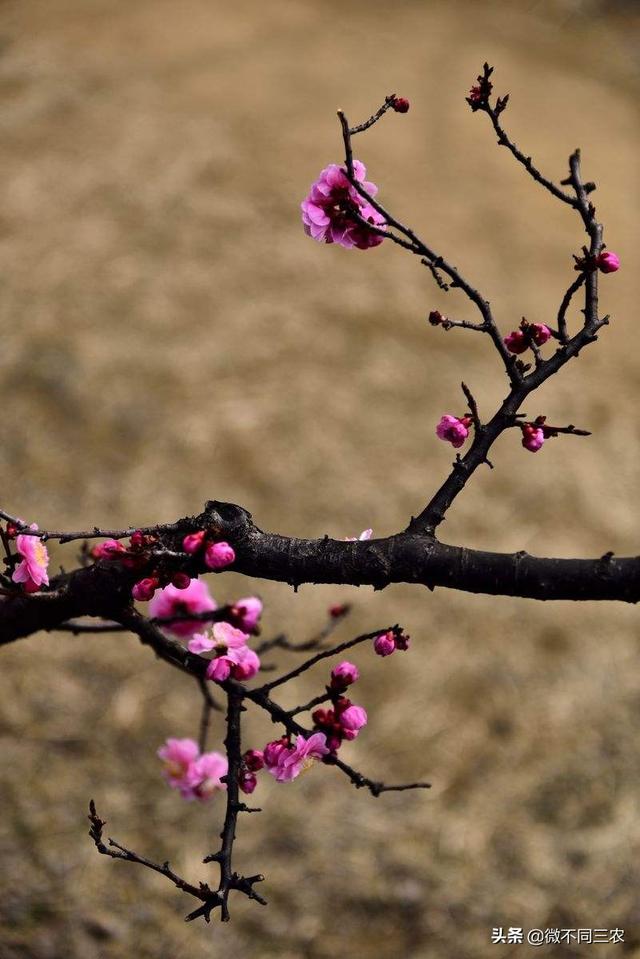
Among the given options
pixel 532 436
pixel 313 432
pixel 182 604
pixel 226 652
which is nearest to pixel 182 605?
pixel 182 604

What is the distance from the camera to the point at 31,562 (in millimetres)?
1279

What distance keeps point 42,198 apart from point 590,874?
4821 millimetres

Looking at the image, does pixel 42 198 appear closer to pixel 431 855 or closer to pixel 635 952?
pixel 431 855

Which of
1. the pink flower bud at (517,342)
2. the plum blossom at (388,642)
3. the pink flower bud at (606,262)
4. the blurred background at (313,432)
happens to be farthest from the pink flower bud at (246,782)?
the blurred background at (313,432)

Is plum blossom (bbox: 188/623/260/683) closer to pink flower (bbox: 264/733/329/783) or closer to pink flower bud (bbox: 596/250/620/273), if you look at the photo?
pink flower (bbox: 264/733/329/783)

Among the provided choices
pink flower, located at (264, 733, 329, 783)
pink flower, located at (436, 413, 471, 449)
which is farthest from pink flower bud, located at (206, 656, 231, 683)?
pink flower, located at (436, 413, 471, 449)

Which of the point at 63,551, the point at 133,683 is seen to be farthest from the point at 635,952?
the point at 63,551

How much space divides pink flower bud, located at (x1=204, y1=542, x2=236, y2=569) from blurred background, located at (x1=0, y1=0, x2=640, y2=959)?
1.95m

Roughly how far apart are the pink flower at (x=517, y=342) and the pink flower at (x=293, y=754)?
0.62 metres

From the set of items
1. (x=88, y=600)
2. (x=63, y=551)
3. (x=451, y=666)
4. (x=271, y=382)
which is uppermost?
(x=271, y=382)

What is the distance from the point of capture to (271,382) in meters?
4.75

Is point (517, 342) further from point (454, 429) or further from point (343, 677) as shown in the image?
point (343, 677)

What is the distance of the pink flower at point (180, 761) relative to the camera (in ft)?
6.32

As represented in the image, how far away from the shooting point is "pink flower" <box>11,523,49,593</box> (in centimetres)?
127
